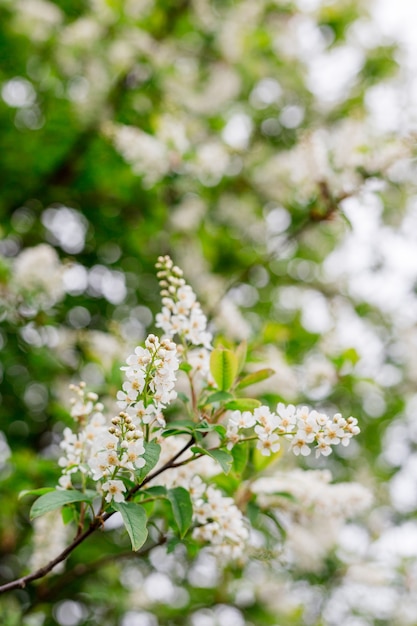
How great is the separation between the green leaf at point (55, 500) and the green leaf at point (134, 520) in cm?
13

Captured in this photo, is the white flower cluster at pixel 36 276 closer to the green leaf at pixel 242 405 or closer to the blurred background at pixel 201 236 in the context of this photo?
the blurred background at pixel 201 236

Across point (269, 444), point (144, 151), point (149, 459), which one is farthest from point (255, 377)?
point (144, 151)

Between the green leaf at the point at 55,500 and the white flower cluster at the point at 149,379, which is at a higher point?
the white flower cluster at the point at 149,379

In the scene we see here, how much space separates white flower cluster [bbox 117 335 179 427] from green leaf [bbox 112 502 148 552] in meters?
0.18

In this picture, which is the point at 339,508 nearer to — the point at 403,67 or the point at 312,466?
the point at 312,466

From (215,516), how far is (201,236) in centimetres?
268

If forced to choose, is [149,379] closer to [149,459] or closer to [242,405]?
[149,459]

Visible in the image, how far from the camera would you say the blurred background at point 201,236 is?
10.2ft

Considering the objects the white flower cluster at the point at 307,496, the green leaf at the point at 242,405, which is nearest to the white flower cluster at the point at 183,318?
the green leaf at the point at 242,405

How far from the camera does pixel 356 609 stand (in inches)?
148

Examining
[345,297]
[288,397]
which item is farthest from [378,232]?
[288,397]

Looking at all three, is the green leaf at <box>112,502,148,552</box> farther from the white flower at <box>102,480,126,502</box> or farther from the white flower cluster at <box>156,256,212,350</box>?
the white flower cluster at <box>156,256,212,350</box>

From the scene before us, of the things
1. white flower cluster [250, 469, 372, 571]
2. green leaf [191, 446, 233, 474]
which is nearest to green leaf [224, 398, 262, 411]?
green leaf [191, 446, 233, 474]

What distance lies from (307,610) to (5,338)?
2.36 metres
